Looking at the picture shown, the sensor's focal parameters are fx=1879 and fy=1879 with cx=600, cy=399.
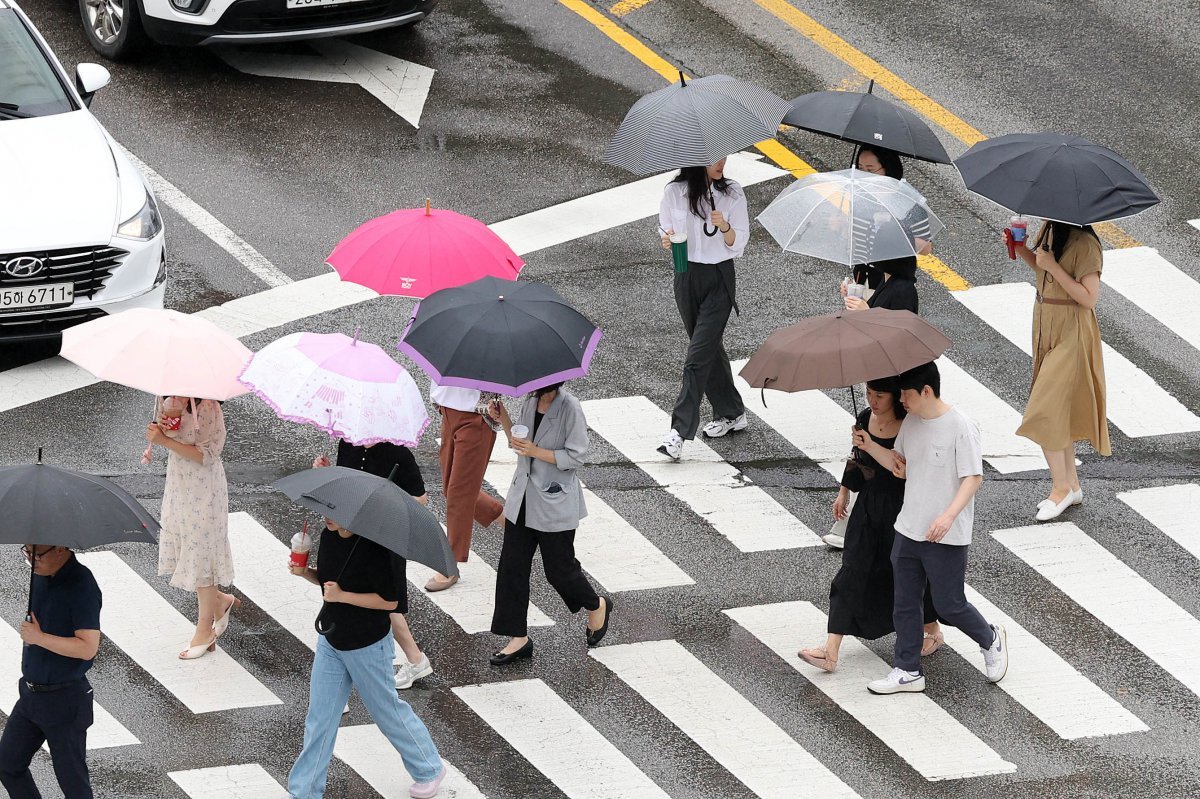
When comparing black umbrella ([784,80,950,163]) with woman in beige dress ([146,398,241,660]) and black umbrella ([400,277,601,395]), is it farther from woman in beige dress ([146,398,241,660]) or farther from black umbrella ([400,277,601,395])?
woman in beige dress ([146,398,241,660])

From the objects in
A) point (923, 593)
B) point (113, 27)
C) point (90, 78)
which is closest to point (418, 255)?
point (923, 593)

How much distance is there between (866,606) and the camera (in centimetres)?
919

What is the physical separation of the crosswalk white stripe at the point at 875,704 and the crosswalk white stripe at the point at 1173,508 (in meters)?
A: 2.16

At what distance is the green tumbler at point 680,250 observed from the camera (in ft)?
35.3

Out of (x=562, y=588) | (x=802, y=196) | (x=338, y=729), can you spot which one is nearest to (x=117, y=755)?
(x=338, y=729)

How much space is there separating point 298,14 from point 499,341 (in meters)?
7.43

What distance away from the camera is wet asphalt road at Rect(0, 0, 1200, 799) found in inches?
346

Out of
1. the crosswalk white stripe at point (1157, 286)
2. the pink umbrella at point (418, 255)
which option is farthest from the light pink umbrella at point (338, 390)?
the crosswalk white stripe at point (1157, 286)

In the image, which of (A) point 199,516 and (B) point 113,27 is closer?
(A) point 199,516

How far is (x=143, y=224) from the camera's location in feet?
38.7

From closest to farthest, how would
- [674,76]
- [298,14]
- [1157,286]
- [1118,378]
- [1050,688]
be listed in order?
[1050,688]
[1118,378]
[1157,286]
[298,14]
[674,76]

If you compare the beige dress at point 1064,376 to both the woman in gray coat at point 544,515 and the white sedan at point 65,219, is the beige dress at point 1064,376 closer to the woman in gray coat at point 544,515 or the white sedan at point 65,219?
the woman in gray coat at point 544,515

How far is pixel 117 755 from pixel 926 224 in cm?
490

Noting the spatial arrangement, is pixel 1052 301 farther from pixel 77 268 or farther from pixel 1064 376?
pixel 77 268
